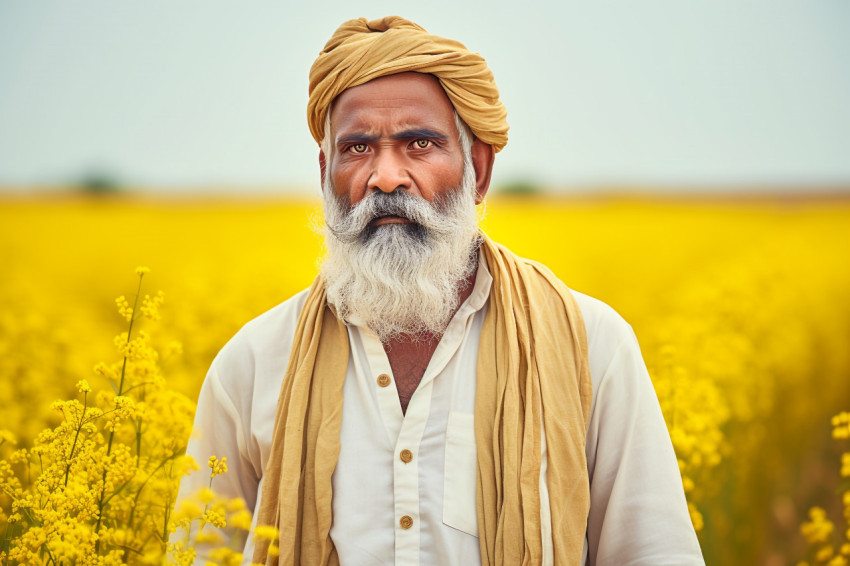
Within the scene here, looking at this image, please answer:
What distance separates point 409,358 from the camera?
2.12 m

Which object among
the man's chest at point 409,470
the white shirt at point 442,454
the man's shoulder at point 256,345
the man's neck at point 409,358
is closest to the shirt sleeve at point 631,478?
the white shirt at point 442,454

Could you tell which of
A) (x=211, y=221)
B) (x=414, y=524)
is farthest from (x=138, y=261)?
(x=414, y=524)

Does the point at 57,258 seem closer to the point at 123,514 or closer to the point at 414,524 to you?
the point at 123,514

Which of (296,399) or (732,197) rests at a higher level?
(732,197)

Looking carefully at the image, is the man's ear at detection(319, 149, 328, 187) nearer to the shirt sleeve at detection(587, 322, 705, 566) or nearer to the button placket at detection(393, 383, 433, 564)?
the button placket at detection(393, 383, 433, 564)

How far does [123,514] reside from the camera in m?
2.21

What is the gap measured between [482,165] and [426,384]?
0.71 meters

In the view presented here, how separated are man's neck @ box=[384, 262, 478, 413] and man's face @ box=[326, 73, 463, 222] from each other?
32 cm

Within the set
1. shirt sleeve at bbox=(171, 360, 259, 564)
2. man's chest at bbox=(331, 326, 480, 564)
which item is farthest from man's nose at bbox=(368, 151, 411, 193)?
shirt sleeve at bbox=(171, 360, 259, 564)

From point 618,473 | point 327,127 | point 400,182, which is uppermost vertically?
point 327,127

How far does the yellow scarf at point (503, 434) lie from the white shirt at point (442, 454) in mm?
38

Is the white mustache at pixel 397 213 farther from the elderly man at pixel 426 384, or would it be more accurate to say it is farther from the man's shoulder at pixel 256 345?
the man's shoulder at pixel 256 345

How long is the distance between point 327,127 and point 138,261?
5.23 meters

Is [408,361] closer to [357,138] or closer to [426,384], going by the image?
[426,384]
